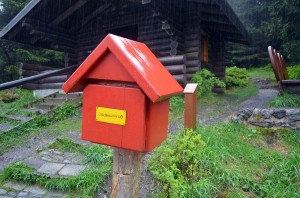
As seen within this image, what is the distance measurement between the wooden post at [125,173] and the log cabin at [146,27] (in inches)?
193

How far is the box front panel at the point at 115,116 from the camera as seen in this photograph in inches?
50.1

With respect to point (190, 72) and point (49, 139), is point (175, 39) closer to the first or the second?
point (190, 72)

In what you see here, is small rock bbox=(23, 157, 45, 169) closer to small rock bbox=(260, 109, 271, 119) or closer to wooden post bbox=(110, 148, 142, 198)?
wooden post bbox=(110, 148, 142, 198)

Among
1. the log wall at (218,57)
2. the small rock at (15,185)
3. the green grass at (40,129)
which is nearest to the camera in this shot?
the small rock at (15,185)

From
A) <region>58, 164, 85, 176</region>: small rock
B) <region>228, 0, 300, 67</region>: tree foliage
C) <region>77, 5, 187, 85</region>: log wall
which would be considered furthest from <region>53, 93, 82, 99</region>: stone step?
<region>228, 0, 300, 67</region>: tree foliage

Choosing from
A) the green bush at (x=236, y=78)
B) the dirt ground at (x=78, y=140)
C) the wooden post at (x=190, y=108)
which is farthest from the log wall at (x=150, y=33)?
the green bush at (x=236, y=78)

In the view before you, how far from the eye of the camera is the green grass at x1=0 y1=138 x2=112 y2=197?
2.71 meters

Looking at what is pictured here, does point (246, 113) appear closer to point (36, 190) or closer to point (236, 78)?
point (36, 190)

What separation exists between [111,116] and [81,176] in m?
1.80

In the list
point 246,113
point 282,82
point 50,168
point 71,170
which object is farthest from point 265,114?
Result: point 50,168

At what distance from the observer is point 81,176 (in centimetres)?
282

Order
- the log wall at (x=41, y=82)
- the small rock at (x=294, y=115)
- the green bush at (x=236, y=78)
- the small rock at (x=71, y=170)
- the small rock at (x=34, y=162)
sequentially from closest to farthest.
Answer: the small rock at (x=71, y=170), the small rock at (x=34, y=162), the small rock at (x=294, y=115), the log wall at (x=41, y=82), the green bush at (x=236, y=78)

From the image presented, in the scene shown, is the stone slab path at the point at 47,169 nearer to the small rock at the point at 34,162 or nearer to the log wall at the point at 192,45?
the small rock at the point at 34,162

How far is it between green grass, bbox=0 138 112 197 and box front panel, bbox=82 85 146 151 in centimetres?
151
